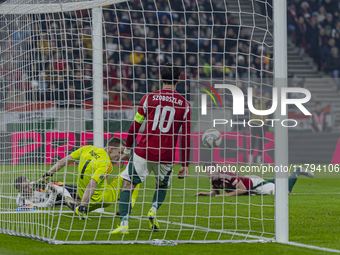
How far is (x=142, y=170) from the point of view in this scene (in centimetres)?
554

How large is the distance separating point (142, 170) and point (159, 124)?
0.52m

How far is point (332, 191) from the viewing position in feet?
35.0

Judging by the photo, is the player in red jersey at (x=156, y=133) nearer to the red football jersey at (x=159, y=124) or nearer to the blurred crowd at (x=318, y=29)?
the red football jersey at (x=159, y=124)

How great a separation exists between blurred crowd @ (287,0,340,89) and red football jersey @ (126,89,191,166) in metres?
16.9

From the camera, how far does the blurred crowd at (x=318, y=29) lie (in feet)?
70.0

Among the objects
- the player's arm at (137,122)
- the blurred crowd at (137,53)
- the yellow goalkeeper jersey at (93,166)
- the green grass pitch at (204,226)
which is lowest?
the green grass pitch at (204,226)

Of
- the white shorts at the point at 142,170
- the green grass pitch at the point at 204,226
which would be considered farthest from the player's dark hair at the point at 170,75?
the green grass pitch at the point at 204,226

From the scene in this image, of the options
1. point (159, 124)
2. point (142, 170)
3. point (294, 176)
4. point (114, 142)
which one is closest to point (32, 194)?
point (114, 142)

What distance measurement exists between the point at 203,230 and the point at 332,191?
18.8 ft

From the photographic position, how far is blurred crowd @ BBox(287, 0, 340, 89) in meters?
21.3

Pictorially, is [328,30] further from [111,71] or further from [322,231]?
[322,231]

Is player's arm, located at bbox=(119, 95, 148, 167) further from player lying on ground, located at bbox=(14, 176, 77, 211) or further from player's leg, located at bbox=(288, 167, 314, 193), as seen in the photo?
player's leg, located at bbox=(288, 167, 314, 193)

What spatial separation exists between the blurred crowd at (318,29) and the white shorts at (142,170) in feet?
55.6

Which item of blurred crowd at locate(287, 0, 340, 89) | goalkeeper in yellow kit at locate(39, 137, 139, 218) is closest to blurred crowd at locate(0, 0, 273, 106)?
goalkeeper in yellow kit at locate(39, 137, 139, 218)
